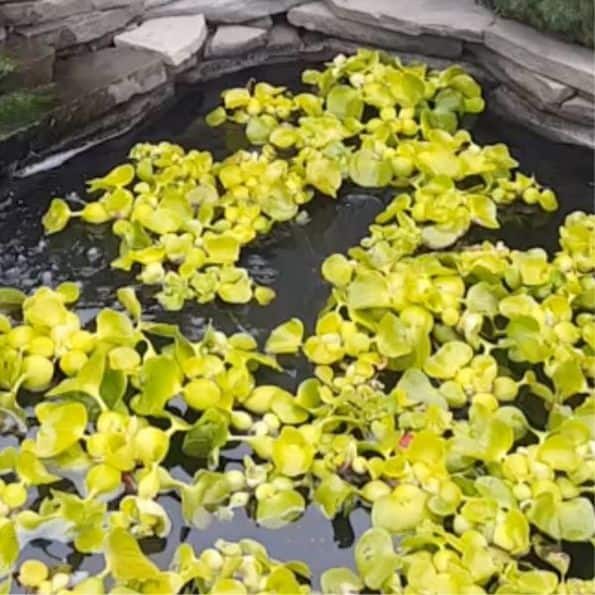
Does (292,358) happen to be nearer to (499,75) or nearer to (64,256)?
(64,256)

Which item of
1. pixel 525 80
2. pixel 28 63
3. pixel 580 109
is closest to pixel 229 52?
pixel 28 63

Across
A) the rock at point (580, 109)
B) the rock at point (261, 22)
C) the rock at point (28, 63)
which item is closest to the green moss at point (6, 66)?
the rock at point (28, 63)

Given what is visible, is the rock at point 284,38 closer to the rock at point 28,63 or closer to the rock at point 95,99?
the rock at point 95,99

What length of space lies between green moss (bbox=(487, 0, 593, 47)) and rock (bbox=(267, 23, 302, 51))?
561 mm

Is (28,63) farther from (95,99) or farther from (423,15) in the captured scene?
(423,15)

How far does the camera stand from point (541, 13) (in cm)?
228

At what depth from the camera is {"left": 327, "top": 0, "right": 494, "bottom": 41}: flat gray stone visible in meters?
2.45

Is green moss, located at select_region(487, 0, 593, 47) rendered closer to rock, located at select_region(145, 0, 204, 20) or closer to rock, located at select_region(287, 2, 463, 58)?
rock, located at select_region(287, 2, 463, 58)

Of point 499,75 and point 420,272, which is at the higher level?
point 499,75

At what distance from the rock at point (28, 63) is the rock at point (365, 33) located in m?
0.65

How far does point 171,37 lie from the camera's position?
2.47 metres

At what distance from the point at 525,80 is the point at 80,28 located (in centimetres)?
100

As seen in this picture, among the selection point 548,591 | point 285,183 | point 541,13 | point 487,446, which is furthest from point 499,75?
point 548,591

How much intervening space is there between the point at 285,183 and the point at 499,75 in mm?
658
